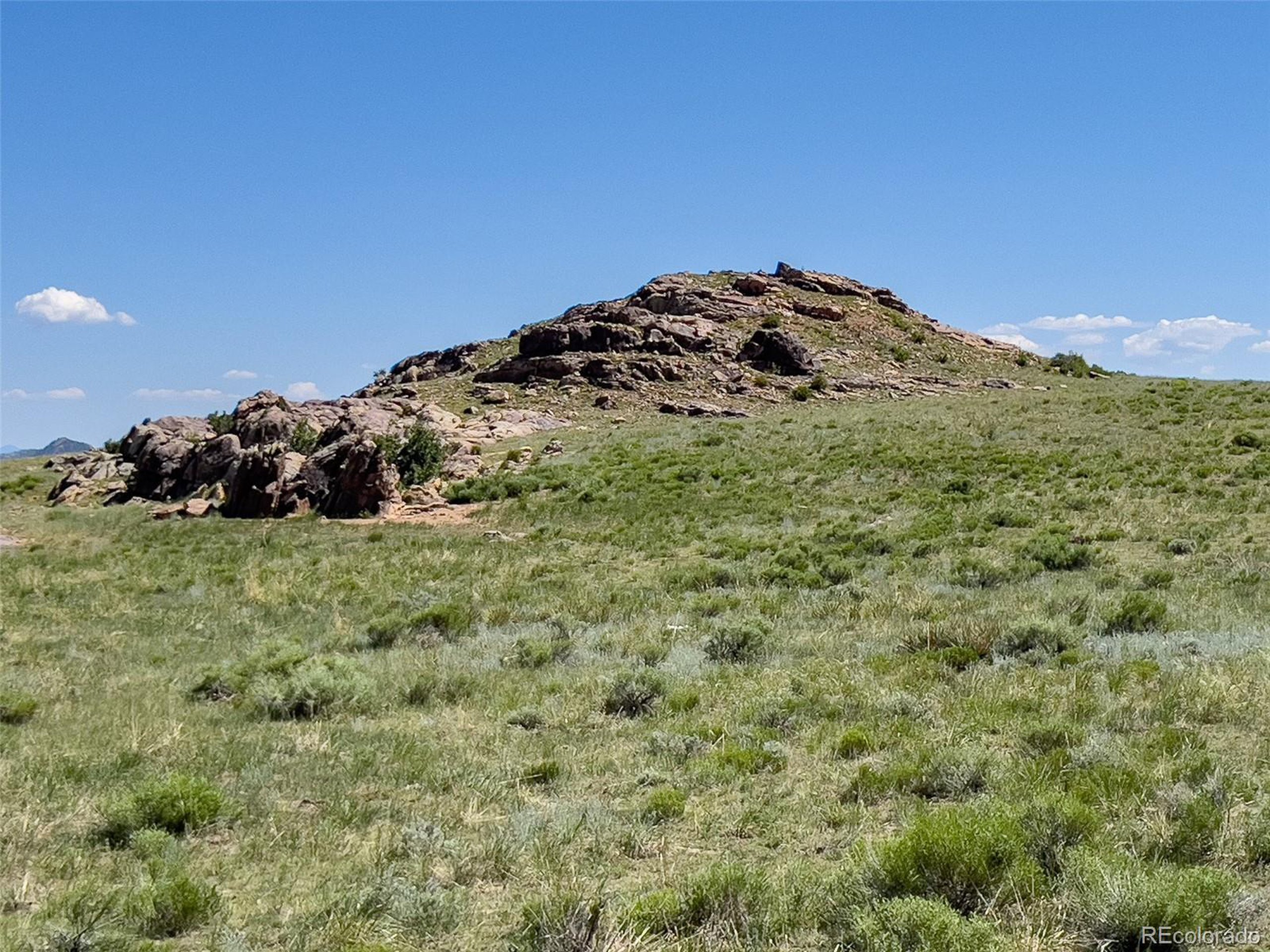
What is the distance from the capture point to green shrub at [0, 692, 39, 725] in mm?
8305

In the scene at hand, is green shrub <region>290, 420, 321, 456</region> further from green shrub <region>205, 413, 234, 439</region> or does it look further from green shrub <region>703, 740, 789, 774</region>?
green shrub <region>703, 740, 789, 774</region>

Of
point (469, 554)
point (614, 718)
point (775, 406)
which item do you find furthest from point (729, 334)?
point (614, 718)

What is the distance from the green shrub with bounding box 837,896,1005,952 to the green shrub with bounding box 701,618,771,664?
579cm

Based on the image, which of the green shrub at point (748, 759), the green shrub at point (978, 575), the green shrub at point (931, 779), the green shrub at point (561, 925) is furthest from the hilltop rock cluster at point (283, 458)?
the green shrub at point (561, 925)

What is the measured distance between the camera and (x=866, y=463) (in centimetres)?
2728

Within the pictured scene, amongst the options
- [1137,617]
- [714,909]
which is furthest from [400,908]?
[1137,617]

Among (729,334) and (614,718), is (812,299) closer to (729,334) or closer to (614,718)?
(729,334)

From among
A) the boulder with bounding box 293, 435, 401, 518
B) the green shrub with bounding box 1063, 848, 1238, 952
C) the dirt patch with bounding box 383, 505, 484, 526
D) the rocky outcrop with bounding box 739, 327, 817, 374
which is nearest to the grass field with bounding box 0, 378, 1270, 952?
the green shrub with bounding box 1063, 848, 1238, 952

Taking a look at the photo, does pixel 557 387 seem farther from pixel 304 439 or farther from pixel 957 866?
pixel 957 866

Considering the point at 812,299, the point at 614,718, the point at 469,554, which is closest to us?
the point at 614,718

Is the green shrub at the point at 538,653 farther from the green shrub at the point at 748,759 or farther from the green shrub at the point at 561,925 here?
the green shrub at the point at 561,925

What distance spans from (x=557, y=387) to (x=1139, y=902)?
40.5m

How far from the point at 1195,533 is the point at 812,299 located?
41978 millimetres

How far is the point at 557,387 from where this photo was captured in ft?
143
